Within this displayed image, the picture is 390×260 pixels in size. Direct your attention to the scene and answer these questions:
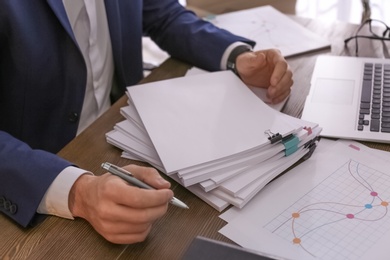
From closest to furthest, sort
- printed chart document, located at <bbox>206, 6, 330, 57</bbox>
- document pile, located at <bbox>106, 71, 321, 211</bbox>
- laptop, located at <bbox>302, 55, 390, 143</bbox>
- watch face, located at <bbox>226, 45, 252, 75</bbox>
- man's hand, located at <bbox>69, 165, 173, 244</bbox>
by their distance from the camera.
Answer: man's hand, located at <bbox>69, 165, 173, 244</bbox>, document pile, located at <bbox>106, 71, 321, 211</bbox>, laptop, located at <bbox>302, 55, 390, 143</bbox>, watch face, located at <bbox>226, 45, 252, 75</bbox>, printed chart document, located at <bbox>206, 6, 330, 57</bbox>

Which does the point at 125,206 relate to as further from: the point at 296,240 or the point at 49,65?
the point at 49,65

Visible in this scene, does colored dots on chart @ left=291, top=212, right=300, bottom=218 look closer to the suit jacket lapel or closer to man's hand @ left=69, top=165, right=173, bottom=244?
man's hand @ left=69, top=165, right=173, bottom=244

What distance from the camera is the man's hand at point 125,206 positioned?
0.75 metres

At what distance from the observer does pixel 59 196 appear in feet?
2.72

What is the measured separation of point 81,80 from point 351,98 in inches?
25.2

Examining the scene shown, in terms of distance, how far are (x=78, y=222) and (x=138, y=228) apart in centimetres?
13

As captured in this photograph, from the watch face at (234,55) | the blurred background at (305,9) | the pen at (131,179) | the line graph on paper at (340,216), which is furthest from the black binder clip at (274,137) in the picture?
the blurred background at (305,9)

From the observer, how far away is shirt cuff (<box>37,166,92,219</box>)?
83cm

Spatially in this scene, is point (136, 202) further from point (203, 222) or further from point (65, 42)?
point (65, 42)

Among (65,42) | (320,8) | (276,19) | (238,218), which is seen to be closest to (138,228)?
(238,218)

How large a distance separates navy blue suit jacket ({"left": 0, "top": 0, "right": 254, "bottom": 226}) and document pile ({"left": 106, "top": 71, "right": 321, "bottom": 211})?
0.17m

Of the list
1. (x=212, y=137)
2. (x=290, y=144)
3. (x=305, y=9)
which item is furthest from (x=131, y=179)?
(x=305, y=9)

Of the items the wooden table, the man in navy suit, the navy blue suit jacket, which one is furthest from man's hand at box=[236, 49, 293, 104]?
the wooden table

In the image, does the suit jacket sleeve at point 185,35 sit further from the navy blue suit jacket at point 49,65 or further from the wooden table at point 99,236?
the wooden table at point 99,236
